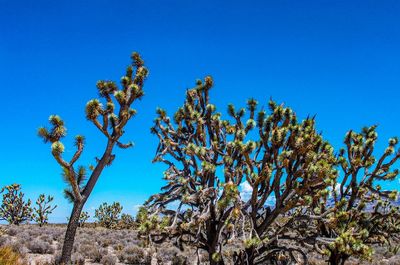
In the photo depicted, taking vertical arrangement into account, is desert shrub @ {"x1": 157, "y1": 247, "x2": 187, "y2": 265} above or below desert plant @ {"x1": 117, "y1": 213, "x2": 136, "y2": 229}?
below

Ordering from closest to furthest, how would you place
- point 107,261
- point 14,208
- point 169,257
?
point 107,261 < point 169,257 < point 14,208

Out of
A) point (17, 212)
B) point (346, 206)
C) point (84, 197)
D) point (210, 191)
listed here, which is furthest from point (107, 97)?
point (17, 212)

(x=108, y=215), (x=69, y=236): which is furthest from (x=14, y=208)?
(x=69, y=236)

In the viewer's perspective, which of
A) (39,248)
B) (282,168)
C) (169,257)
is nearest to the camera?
(282,168)

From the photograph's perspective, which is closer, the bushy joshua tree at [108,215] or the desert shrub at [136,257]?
the desert shrub at [136,257]

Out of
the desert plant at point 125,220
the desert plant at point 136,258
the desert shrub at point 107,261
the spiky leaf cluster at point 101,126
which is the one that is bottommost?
the desert shrub at point 107,261

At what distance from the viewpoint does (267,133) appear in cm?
977

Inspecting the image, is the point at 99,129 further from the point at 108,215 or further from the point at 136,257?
the point at 108,215

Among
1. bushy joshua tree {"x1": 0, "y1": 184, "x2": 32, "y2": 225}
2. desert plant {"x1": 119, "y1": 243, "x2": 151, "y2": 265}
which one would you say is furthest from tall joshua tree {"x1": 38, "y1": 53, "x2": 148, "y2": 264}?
bushy joshua tree {"x1": 0, "y1": 184, "x2": 32, "y2": 225}

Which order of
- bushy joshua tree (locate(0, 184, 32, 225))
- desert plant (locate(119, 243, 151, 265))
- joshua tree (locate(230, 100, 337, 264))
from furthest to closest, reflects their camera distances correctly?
bushy joshua tree (locate(0, 184, 32, 225)), desert plant (locate(119, 243, 151, 265)), joshua tree (locate(230, 100, 337, 264))

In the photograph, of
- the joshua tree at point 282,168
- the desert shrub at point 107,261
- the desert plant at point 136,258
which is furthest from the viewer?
the desert plant at point 136,258

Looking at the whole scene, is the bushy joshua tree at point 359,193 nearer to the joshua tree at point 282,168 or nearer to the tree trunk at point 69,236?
the joshua tree at point 282,168

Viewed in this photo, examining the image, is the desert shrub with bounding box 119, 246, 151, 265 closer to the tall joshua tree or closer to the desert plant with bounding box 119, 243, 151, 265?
the desert plant with bounding box 119, 243, 151, 265

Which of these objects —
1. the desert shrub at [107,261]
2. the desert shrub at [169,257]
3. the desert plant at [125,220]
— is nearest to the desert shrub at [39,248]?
the desert shrub at [107,261]
